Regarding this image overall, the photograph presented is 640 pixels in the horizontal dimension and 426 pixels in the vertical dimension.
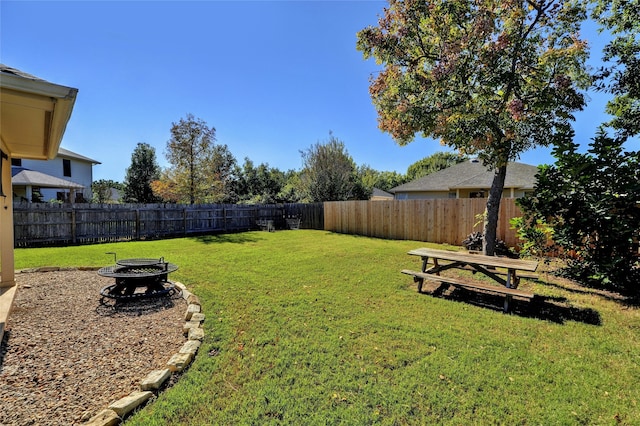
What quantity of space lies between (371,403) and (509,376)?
4.64ft

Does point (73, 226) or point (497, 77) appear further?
point (73, 226)

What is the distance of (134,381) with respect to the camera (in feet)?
8.27

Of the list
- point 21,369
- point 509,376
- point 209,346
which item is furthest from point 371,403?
point 21,369

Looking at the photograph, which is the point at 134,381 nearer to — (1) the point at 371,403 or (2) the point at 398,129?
(1) the point at 371,403

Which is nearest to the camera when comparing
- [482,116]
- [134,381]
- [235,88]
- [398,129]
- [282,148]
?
[134,381]

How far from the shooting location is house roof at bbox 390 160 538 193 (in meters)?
15.9

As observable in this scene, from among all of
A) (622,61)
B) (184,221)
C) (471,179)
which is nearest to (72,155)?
(184,221)

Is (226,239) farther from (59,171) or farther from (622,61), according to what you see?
(59,171)

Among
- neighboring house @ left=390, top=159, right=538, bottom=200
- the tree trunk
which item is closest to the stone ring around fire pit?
the tree trunk

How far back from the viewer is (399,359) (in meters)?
2.92

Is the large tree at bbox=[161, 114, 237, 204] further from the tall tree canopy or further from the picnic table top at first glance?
the tall tree canopy

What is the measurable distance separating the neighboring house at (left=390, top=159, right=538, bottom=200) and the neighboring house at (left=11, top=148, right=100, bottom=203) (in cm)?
2253

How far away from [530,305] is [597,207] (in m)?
2.12

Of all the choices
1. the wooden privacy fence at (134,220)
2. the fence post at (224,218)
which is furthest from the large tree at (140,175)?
the wooden privacy fence at (134,220)
